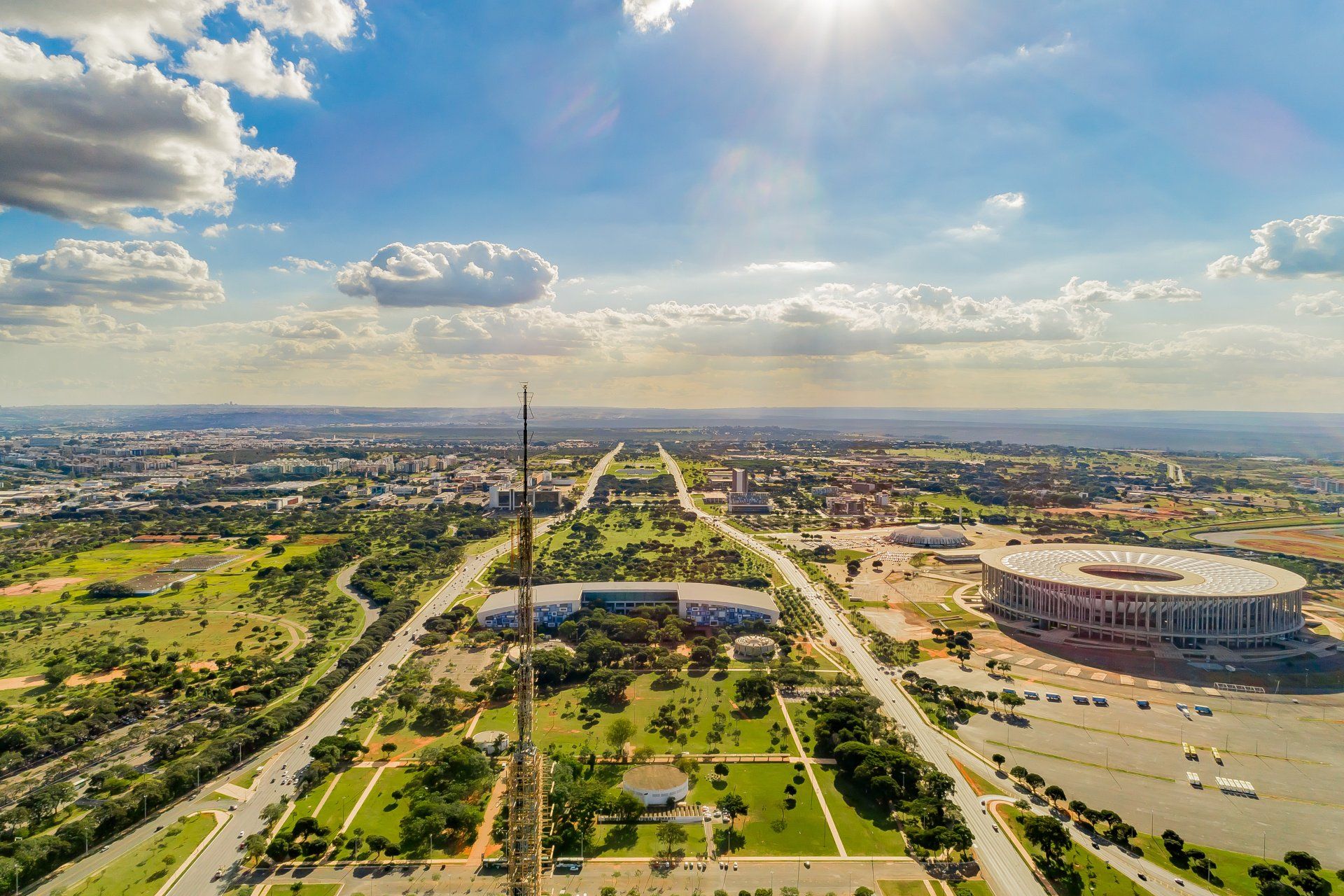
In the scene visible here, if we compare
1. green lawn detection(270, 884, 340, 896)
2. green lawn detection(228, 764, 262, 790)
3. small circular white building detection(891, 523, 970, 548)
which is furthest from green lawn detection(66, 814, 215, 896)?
small circular white building detection(891, 523, 970, 548)

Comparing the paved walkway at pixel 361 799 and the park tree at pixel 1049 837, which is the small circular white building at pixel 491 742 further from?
the park tree at pixel 1049 837

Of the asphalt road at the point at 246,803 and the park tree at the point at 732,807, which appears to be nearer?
the asphalt road at the point at 246,803

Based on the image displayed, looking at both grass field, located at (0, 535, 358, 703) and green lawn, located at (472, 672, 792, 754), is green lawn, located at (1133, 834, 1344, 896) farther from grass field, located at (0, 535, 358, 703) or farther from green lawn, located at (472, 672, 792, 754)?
grass field, located at (0, 535, 358, 703)

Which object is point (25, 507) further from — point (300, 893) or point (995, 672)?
point (995, 672)

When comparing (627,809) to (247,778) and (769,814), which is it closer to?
(769,814)

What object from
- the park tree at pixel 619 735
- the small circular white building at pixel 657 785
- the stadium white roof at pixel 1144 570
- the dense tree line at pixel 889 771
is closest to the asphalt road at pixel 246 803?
the park tree at pixel 619 735

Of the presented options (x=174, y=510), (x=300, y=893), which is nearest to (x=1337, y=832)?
(x=300, y=893)
